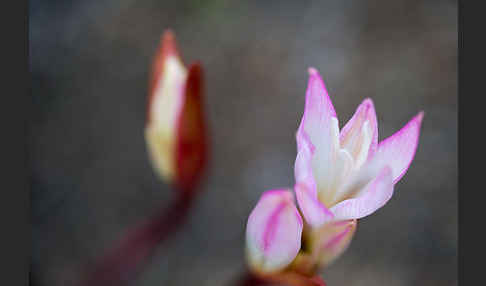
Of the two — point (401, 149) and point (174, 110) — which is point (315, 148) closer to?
point (401, 149)

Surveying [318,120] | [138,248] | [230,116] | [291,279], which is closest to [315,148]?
[318,120]

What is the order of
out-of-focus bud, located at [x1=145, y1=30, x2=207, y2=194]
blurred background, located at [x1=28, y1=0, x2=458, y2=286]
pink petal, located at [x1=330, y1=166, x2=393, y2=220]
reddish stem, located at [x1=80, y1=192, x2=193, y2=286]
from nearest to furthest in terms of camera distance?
pink petal, located at [x1=330, y1=166, x2=393, y2=220] < out-of-focus bud, located at [x1=145, y1=30, x2=207, y2=194] < reddish stem, located at [x1=80, y1=192, x2=193, y2=286] < blurred background, located at [x1=28, y1=0, x2=458, y2=286]

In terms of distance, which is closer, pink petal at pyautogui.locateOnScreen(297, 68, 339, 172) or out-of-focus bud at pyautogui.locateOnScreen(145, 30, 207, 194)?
pink petal at pyautogui.locateOnScreen(297, 68, 339, 172)

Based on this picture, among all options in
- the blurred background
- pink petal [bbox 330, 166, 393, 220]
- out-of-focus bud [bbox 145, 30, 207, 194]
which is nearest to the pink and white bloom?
pink petal [bbox 330, 166, 393, 220]

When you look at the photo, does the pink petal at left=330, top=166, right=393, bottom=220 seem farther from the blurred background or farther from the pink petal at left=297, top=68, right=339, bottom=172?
the blurred background

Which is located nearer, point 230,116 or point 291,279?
point 291,279

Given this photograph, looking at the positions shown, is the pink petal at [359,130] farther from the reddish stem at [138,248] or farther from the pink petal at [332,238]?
the reddish stem at [138,248]
